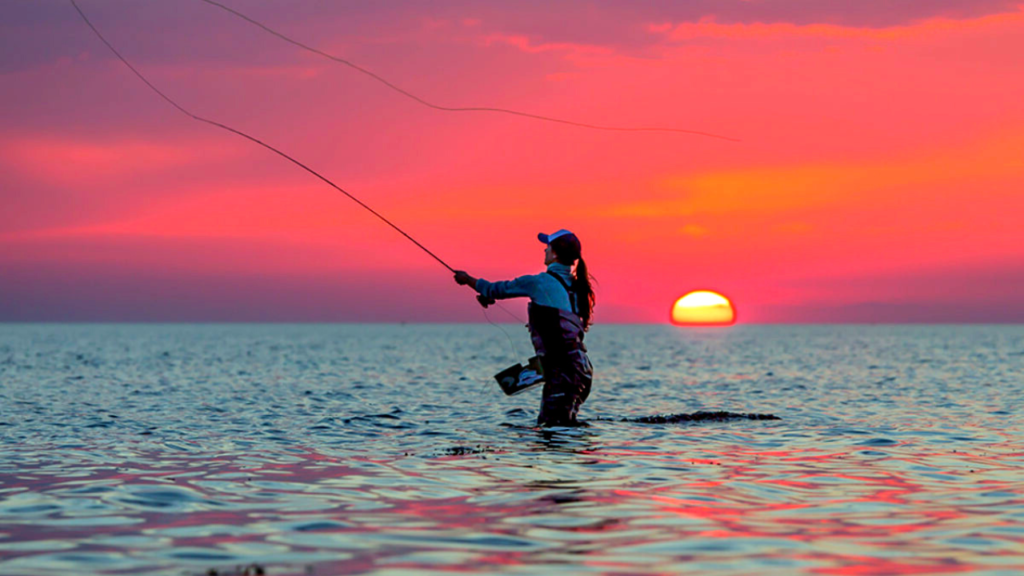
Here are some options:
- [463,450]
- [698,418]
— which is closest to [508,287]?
[463,450]

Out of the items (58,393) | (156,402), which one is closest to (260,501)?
(156,402)

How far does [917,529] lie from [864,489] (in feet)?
7.10

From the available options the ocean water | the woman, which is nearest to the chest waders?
the woman

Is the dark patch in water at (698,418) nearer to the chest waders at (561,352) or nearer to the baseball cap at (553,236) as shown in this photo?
the chest waders at (561,352)

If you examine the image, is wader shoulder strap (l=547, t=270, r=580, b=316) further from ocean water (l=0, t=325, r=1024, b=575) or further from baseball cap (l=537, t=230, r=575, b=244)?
ocean water (l=0, t=325, r=1024, b=575)

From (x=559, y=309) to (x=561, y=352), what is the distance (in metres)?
0.65

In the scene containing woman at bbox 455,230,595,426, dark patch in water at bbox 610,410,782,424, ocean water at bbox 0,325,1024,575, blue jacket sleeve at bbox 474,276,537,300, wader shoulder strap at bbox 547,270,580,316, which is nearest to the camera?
ocean water at bbox 0,325,1024,575

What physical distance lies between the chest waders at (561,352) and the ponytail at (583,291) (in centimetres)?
11

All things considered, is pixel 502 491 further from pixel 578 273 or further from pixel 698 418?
pixel 698 418

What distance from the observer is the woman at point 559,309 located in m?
14.4

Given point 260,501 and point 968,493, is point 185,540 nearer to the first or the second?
point 260,501

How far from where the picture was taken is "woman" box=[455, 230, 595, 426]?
14.4 meters

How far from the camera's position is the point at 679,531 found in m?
8.17

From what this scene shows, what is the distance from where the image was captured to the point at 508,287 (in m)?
14.1
